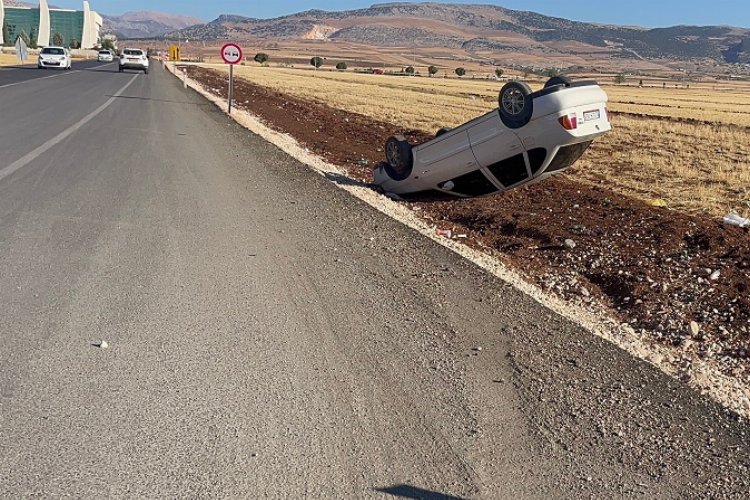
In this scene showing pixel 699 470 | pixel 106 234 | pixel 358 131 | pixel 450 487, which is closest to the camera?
pixel 450 487

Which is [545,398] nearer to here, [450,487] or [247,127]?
[450,487]

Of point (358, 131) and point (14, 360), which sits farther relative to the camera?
point (358, 131)

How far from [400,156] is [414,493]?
814cm

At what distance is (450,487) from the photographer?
121 inches

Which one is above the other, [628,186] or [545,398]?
[628,186]

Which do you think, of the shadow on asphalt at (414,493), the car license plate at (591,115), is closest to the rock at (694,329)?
the shadow on asphalt at (414,493)

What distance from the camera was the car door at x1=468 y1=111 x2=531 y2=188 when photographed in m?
9.02

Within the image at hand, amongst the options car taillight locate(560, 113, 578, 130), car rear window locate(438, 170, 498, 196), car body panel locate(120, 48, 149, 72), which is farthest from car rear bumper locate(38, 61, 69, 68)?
car taillight locate(560, 113, 578, 130)

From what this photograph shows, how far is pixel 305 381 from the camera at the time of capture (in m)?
4.04

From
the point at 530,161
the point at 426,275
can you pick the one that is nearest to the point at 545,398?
the point at 426,275

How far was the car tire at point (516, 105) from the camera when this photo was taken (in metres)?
8.57

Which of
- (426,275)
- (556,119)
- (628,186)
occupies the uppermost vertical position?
(556,119)

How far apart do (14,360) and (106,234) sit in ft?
10.2

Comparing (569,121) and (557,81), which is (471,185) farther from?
(569,121)
